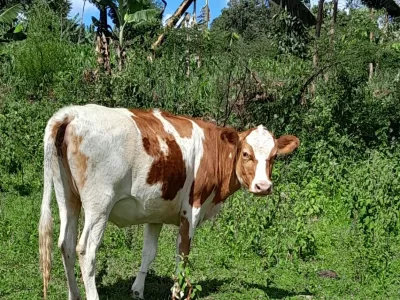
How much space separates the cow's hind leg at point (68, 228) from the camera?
17.3 feet

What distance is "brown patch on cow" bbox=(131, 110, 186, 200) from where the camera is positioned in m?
5.41

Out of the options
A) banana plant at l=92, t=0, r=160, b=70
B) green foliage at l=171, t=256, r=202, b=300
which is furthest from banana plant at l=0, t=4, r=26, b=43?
green foliage at l=171, t=256, r=202, b=300

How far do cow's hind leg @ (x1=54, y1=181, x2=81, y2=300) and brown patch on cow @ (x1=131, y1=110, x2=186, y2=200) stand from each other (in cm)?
69

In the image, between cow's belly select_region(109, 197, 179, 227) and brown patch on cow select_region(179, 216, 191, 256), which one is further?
brown patch on cow select_region(179, 216, 191, 256)

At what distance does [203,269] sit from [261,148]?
1921 mm

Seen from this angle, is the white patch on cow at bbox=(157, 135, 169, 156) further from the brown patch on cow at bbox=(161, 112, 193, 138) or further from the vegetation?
the vegetation

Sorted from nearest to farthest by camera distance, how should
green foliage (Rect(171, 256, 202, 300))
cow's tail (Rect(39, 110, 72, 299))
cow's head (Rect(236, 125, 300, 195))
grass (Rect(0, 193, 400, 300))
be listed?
cow's tail (Rect(39, 110, 72, 299)), green foliage (Rect(171, 256, 202, 300)), cow's head (Rect(236, 125, 300, 195)), grass (Rect(0, 193, 400, 300))

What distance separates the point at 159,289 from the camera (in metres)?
6.42

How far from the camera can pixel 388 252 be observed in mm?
7355

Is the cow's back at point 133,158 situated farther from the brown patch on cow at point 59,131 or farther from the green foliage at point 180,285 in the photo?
the green foliage at point 180,285

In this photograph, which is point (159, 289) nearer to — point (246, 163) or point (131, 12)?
point (246, 163)

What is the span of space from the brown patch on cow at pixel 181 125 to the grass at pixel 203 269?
5.40 ft

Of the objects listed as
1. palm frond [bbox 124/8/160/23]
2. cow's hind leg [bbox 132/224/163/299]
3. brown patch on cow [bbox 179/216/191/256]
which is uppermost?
palm frond [bbox 124/8/160/23]

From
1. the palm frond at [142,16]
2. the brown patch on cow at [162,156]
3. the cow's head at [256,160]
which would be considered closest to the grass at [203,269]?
the cow's head at [256,160]
